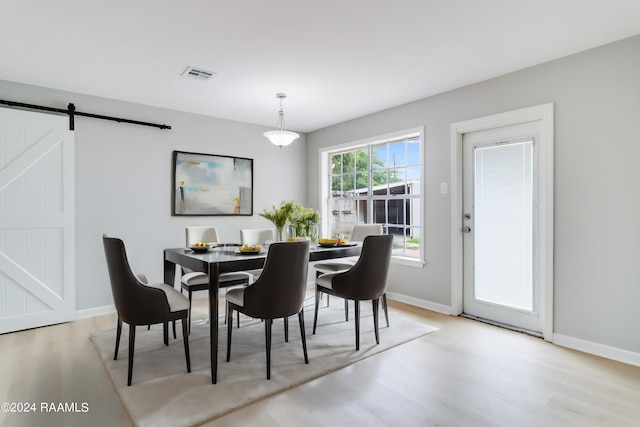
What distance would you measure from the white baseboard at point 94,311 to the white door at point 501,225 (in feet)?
12.8

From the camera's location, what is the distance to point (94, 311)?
3734 millimetres

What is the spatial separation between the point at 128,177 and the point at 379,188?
121 inches

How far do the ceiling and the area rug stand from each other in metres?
2.35

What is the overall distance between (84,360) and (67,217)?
1.65m

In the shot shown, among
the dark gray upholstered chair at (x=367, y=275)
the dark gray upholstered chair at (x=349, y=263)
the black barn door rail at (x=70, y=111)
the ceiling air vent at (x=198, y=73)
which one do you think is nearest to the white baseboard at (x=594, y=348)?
the dark gray upholstered chair at (x=349, y=263)

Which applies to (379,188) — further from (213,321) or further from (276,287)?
(213,321)

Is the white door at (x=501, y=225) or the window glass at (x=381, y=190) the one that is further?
the window glass at (x=381, y=190)

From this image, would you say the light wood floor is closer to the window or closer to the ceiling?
the window

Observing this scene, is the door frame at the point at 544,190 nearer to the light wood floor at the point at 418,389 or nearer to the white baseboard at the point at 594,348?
the white baseboard at the point at 594,348

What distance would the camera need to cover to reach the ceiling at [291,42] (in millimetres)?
2133

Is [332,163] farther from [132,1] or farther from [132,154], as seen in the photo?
[132,1]

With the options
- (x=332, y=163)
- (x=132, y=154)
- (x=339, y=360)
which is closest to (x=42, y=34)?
(x=132, y=154)

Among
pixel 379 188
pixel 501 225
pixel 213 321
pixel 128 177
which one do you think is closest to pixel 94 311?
pixel 128 177

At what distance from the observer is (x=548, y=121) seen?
289cm
